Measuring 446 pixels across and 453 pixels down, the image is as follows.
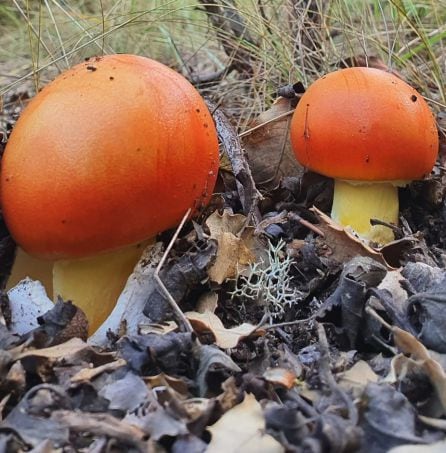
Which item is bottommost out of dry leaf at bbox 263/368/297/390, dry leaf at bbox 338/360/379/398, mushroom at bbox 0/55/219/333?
dry leaf at bbox 338/360/379/398

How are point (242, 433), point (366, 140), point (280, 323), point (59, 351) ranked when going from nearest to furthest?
1. point (242, 433)
2. point (59, 351)
3. point (280, 323)
4. point (366, 140)

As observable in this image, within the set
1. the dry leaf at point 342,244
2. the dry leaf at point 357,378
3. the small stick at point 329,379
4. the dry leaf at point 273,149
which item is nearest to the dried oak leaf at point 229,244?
the dry leaf at point 342,244

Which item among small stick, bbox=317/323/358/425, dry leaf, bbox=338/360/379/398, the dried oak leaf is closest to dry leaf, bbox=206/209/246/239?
the dried oak leaf

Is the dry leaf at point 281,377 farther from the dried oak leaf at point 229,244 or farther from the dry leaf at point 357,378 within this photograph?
the dried oak leaf at point 229,244

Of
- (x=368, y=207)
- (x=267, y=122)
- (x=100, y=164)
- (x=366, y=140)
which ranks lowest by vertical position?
(x=368, y=207)

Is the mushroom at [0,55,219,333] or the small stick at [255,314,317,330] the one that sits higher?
the mushroom at [0,55,219,333]

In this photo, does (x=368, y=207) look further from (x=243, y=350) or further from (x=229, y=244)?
(x=243, y=350)

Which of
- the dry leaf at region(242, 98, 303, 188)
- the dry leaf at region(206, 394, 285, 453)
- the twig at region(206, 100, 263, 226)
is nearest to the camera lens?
the dry leaf at region(206, 394, 285, 453)

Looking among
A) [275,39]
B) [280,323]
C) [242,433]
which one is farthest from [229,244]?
[275,39]

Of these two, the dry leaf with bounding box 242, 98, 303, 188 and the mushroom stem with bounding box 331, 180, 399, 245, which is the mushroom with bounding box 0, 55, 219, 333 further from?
the dry leaf with bounding box 242, 98, 303, 188
